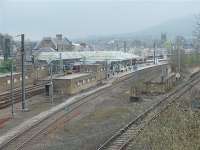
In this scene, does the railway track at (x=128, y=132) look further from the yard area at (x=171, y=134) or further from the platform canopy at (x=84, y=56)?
the platform canopy at (x=84, y=56)

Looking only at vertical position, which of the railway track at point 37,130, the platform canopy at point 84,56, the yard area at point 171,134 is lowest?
the railway track at point 37,130

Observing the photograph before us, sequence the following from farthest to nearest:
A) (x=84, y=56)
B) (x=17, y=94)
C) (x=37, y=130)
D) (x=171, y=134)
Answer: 1. (x=84, y=56)
2. (x=17, y=94)
3. (x=37, y=130)
4. (x=171, y=134)

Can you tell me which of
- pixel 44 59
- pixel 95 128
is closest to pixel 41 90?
pixel 95 128

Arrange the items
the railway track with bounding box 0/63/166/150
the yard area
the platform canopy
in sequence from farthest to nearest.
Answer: the platform canopy < the railway track with bounding box 0/63/166/150 < the yard area

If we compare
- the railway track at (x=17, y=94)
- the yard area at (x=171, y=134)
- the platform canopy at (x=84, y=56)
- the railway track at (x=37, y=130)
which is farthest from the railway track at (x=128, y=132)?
the platform canopy at (x=84, y=56)

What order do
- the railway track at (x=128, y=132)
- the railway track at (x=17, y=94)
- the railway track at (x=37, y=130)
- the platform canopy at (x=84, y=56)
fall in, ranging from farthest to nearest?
the platform canopy at (x=84, y=56), the railway track at (x=17, y=94), the railway track at (x=37, y=130), the railway track at (x=128, y=132)

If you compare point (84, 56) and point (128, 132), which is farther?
point (84, 56)

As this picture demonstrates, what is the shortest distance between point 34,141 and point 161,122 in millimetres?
6603

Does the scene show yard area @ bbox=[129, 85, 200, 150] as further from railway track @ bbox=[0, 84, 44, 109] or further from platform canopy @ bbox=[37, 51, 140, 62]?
platform canopy @ bbox=[37, 51, 140, 62]

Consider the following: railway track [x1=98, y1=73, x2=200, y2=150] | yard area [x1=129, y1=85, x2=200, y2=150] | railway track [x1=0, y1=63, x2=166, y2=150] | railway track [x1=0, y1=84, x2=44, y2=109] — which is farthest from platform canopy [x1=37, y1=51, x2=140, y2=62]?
yard area [x1=129, y1=85, x2=200, y2=150]

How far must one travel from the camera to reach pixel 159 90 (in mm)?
40594

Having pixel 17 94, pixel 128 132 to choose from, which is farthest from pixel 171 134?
pixel 17 94

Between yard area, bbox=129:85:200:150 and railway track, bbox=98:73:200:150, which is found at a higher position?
yard area, bbox=129:85:200:150

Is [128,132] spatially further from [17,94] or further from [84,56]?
[84,56]
